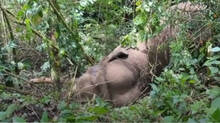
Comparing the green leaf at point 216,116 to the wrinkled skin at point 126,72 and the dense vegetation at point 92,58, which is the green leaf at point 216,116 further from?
the wrinkled skin at point 126,72

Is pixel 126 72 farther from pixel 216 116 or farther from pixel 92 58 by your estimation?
pixel 216 116

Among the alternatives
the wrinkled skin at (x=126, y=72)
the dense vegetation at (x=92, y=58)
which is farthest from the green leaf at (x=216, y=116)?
the wrinkled skin at (x=126, y=72)

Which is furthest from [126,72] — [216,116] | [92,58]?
[216,116]

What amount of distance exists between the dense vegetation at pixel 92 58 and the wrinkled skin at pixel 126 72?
126 millimetres

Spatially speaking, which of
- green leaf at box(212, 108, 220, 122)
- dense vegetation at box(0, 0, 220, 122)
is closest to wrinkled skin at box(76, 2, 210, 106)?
dense vegetation at box(0, 0, 220, 122)

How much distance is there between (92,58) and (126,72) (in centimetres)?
46

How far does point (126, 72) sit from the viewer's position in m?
3.24

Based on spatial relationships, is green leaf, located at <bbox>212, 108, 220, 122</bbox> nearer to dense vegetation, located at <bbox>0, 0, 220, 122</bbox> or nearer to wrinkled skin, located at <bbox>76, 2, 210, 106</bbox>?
dense vegetation, located at <bbox>0, 0, 220, 122</bbox>

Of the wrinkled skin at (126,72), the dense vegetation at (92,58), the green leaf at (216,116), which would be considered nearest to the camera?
the green leaf at (216,116)

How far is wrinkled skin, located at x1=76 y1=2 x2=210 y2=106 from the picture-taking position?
A: 10.1ft

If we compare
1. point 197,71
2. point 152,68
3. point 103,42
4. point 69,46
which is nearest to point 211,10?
point 197,71

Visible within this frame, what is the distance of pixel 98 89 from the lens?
3.12 meters

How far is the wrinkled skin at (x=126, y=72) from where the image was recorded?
121 inches

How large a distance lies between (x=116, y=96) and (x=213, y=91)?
4.00 feet
